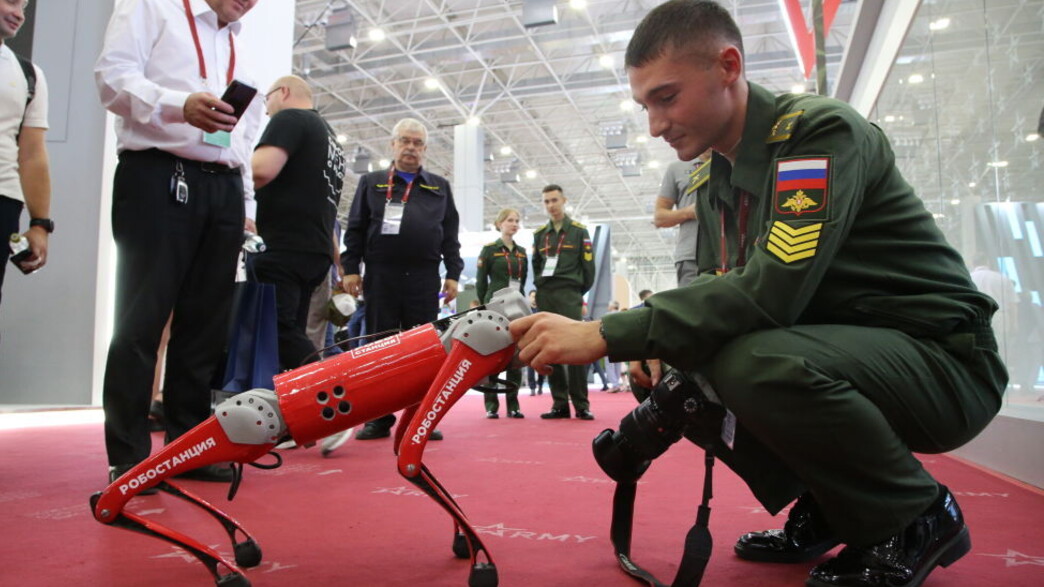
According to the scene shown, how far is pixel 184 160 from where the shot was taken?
67.6 inches

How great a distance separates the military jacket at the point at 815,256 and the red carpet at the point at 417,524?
0.40 meters

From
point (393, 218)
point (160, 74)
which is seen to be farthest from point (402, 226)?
point (160, 74)

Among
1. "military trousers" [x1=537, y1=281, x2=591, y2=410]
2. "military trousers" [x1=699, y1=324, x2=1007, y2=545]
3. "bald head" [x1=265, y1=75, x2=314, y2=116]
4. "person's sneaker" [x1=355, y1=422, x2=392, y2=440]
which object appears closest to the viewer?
"military trousers" [x1=699, y1=324, x2=1007, y2=545]

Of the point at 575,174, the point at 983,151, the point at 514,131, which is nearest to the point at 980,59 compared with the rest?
the point at 983,151

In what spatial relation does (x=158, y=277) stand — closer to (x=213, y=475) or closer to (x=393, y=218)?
(x=213, y=475)

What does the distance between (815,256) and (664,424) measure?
0.33 metres

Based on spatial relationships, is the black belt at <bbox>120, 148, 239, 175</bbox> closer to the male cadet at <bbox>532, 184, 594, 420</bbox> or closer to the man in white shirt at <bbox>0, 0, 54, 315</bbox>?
the man in white shirt at <bbox>0, 0, 54, 315</bbox>

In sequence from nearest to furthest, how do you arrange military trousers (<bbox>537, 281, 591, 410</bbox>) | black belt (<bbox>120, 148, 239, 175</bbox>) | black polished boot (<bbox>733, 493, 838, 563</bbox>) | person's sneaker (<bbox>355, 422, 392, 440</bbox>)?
black polished boot (<bbox>733, 493, 838, 563</bbox>) < black belt (<bbox>120, 148, 239, 175</bbox>) < person's sneaker (<bbox>355, 422, 392, 440</bbox>) < military trousers (<bbox>537, 281, 591, 410</bbox>)

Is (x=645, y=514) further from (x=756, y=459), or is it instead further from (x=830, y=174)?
(x=830, y=174)

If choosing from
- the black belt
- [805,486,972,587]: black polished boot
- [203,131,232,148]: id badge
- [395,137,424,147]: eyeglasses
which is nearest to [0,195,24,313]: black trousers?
the black belt

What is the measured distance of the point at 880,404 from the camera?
0.96 m

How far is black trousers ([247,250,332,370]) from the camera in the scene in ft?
7.61

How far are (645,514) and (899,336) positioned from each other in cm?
72

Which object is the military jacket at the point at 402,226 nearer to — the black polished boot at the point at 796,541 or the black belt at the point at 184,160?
the black belt at the point at 184,160
